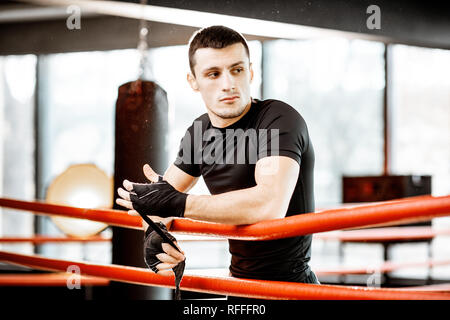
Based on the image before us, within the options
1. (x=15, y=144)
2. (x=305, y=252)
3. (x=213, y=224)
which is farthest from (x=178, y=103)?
(x=15, y=144)

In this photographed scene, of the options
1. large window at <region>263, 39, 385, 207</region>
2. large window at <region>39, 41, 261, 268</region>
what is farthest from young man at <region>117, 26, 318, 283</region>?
large window at <region>39, 41, 261, 268</region>

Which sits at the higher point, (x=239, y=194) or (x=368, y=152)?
(x=368, y=152)

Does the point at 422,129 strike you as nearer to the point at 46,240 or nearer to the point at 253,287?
the point at 46,240

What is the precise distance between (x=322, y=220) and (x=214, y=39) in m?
0.51

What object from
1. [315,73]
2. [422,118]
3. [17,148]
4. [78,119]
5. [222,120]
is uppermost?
[78,119]

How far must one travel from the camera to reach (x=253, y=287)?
1.19 m

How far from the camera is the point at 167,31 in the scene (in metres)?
1.64

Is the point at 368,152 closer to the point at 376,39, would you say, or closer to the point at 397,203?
the point at 376,39

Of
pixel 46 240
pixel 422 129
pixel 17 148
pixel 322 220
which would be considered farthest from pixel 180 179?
pixel 17 148

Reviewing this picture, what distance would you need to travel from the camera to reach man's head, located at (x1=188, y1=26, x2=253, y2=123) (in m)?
1.25

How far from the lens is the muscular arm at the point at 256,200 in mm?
1157
